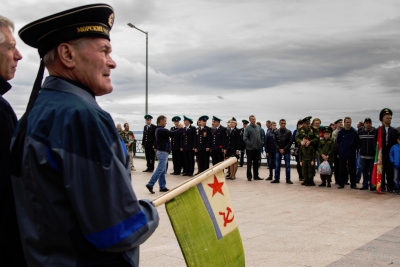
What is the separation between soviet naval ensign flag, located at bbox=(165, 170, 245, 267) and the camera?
Result: 2336 mm

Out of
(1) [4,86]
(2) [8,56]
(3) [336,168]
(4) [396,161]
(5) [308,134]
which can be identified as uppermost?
(2) [8,56]

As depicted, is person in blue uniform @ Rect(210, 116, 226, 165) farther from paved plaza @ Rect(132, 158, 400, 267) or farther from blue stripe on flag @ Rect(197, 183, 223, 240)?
blue stripe on flag @ Rect(197, 183, 223, 240)

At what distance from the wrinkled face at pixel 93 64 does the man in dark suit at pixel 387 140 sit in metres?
10.9

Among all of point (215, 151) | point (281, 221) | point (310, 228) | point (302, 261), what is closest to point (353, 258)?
point (302, 261)

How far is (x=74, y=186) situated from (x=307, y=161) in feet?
40.1

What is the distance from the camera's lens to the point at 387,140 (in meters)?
11.5

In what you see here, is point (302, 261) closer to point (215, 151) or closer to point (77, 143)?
point (77, 143)

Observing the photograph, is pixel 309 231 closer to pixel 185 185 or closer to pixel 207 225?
pixel 207 225

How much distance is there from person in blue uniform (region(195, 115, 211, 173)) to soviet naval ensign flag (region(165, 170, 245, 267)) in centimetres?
1356

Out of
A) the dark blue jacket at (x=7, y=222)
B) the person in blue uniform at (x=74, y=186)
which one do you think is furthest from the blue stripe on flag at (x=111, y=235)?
the dark blue jacket at (x=7, y=222)

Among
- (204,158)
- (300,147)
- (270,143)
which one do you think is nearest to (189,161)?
(204,158)

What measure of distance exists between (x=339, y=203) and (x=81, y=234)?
8.78 meters

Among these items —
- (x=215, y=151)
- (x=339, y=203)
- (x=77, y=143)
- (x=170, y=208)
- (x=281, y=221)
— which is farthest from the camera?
(x=215, y=151)

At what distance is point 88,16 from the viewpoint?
6.07 ft
